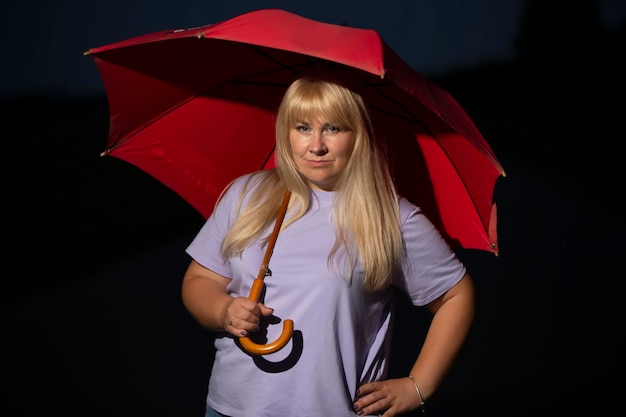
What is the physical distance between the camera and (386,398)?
1.60 meters

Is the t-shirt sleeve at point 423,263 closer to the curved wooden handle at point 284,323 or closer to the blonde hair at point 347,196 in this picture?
the blonde hair at point 347,196

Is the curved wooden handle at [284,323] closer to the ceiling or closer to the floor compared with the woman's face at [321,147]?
closer to the floor

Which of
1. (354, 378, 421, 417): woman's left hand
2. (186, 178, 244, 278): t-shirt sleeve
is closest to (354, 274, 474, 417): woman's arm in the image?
(354, 378, 421, 417): woman's left hand

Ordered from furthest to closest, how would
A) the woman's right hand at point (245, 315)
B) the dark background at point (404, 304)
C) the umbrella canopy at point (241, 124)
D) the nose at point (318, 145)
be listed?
1. the dark background at point (404, 304)
2. the umbrella canopy at point (241, 124)
3. the nose at point (318, 145)
4. the woman's right hand at point (245, 315)

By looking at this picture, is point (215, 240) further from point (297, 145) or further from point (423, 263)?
point (423, 263)

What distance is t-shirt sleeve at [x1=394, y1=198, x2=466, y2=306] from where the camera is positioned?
1.63m

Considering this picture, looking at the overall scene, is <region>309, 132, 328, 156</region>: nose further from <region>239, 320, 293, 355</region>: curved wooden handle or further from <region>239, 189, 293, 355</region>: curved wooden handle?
<region>239, 320, 293, 355</region>: curved wooden handle

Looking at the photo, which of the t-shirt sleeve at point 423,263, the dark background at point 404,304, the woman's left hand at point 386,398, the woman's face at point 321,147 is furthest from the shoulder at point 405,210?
the dark background at point 404,304

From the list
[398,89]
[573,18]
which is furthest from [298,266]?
[573,18]

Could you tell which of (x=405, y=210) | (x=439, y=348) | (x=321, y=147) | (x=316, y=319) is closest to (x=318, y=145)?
(x=321, y=147)

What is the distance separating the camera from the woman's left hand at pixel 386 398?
5.18 feet

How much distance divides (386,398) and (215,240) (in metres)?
0.41

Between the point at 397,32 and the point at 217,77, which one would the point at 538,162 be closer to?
the point at 397,32

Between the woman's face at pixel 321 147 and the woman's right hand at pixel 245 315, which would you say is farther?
the woman's face at pixel 321 147
